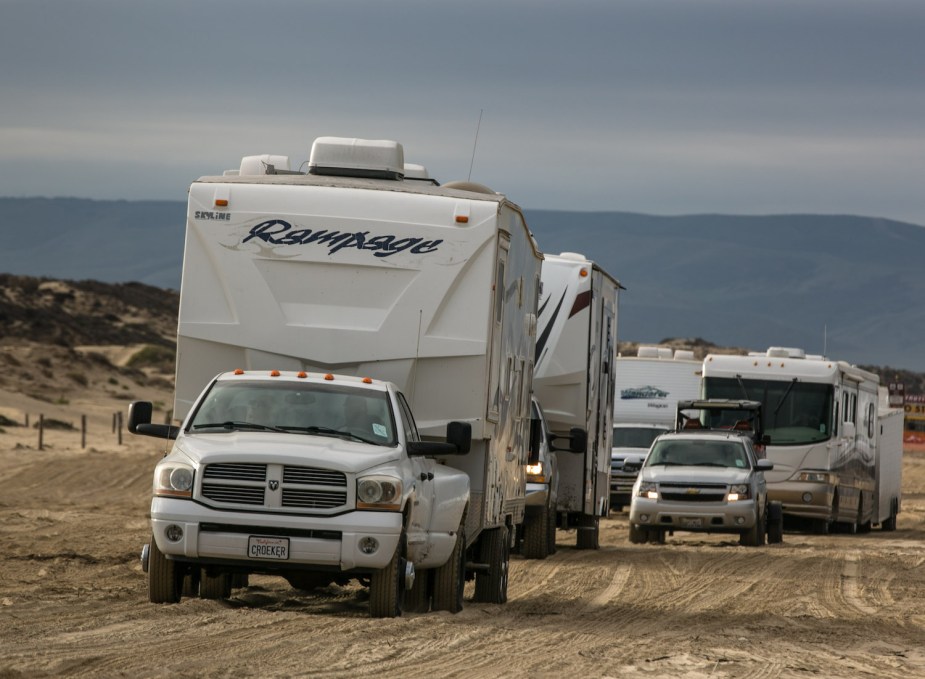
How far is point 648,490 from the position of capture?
27844 millimetres

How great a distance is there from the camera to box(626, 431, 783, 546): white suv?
27516 mm

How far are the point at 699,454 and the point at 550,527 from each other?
5975mm

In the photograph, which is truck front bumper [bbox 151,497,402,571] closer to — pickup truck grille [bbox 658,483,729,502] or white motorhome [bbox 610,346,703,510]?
pickup truck grille [bbox 658,483,729,502]

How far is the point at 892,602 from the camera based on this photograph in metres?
17.8

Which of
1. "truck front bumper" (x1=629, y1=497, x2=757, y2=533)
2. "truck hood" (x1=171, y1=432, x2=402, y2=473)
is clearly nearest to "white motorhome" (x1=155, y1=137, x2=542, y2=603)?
"truck hood" (x1=171, y1=432, x2=402, y2=473)

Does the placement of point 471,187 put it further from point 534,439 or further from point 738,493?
point 738,493

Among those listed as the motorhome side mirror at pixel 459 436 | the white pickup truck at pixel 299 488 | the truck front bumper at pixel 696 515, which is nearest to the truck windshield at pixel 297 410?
the white pickup truck at pixel 299 488

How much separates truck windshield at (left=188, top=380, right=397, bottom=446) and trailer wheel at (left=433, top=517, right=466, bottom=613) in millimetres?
1368

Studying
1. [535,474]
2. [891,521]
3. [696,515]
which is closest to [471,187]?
[535,474]

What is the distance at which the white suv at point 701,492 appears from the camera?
27.5 metres

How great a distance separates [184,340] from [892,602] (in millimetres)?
7674

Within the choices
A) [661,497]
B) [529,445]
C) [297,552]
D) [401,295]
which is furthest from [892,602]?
[661,497]

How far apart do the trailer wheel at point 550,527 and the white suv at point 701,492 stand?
3610 millimetres

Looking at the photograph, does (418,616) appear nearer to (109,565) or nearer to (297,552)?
(297,552)
